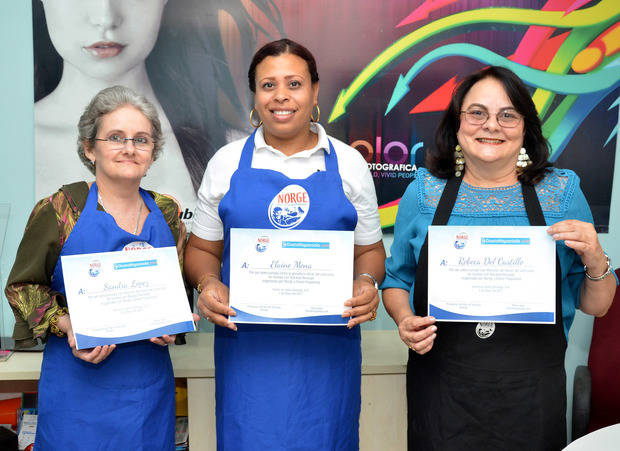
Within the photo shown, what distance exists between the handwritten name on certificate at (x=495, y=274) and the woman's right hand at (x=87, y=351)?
2.90 feet

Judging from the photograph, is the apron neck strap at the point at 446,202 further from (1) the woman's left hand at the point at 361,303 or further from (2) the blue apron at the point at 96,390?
(2) the blue apron at the point at 96,390

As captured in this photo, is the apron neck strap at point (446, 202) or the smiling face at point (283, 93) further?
the smiling face at point (283, 93)

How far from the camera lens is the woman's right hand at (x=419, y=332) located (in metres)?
1.35

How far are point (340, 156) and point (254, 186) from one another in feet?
1.01

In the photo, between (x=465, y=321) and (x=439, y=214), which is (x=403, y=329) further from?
(x=439, y=214)

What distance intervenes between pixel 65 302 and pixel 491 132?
1.30 m

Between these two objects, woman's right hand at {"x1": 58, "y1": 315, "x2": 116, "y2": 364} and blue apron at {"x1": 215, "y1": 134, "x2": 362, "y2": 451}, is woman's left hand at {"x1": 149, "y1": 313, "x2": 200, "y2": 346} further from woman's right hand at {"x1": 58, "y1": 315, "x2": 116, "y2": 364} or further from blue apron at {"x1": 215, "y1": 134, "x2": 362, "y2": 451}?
blue apron at {"x1": 215, "y1": 134, "x2": 362, "y2": 451}

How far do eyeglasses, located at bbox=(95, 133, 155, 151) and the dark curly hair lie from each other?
85 cm

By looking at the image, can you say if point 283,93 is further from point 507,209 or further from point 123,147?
point 507,209

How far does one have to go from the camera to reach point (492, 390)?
1.40 meters

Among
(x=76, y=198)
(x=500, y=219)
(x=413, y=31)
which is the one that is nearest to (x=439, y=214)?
(x=500, y=219)

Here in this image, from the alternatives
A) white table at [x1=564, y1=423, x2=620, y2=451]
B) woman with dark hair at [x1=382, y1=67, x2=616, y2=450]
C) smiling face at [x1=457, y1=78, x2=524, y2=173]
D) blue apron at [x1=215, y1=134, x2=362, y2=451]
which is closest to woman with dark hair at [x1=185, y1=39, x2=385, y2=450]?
blue apron at [x1=215, y1=134, x2=362, y2=451]

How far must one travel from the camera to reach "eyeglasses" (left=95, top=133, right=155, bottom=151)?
1414 mm

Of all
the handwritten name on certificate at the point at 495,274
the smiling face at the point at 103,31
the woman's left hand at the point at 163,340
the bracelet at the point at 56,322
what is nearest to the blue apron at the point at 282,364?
the woman's left hand at the point at 163,340
